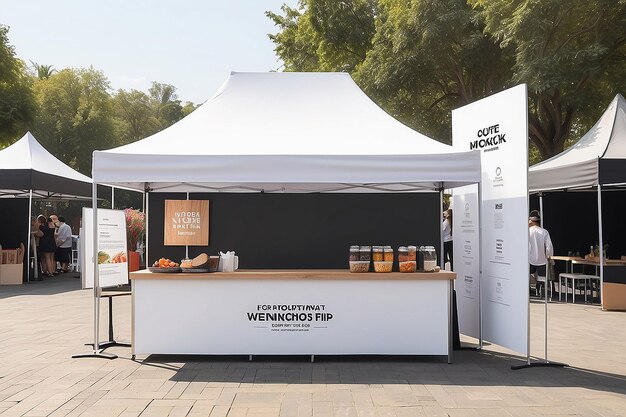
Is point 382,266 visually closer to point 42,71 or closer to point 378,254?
point 378,254

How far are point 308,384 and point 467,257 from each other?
→ 2.97 meters

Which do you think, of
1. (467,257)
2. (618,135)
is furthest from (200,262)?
(618,135)

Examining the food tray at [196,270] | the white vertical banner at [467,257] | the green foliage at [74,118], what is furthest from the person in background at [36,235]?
the green foliage at [74,118]

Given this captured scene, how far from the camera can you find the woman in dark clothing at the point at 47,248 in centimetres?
1847

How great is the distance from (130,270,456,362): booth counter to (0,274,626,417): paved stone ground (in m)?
0.19

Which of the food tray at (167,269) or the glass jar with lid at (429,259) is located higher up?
the glass jar with lid at (429,259)

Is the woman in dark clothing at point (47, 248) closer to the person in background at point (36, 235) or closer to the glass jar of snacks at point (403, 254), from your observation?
the person in background at point (36, 235)

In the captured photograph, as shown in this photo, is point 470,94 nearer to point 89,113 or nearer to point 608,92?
point 608,92

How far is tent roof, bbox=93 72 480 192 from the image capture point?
721 cm

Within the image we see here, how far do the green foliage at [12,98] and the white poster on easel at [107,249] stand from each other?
22.9m

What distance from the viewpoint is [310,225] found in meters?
9.51

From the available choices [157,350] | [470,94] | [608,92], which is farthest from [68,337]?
[608,92]

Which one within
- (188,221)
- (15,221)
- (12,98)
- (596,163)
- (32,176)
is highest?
(12,98)

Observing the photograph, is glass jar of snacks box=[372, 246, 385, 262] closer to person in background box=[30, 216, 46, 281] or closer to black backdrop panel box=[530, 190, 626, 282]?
black backdrop panel box=[530, 190, 626, 282]
